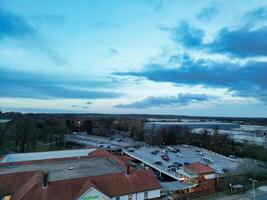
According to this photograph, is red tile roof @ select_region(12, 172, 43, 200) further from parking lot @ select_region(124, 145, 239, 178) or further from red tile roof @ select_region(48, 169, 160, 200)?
parking lot @ select_region(124, 145, 239, 178)

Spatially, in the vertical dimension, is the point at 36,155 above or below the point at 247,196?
above

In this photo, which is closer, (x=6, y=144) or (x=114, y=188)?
(x=114, y=188)

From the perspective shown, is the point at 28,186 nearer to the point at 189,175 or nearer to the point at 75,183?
the point at 75,183

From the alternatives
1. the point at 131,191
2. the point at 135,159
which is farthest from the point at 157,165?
the point at 131,191

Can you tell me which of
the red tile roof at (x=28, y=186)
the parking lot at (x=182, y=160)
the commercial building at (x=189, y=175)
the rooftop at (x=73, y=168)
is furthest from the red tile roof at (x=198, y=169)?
the red tile roof at (x=28, y=186)

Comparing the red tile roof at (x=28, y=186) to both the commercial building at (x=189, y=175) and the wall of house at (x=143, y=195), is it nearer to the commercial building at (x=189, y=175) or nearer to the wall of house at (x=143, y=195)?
the wall of house at (x=143, y=195)

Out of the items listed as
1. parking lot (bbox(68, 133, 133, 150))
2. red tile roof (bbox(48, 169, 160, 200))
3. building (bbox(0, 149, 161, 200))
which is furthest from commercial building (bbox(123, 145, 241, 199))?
parking lot (bbox(68, 133, 133, 150))

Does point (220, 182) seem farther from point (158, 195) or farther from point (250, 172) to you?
point (158, 195)

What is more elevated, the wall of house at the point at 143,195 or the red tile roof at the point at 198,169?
the red tile roof at the point at 198,169

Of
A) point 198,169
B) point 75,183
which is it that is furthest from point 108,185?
point 198,169
